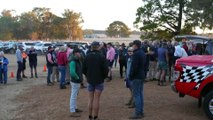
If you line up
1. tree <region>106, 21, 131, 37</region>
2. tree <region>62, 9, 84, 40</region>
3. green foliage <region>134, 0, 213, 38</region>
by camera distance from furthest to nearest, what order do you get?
tree <region>106, 21, 131, 37</region> → tree <region>62, 9, 84, 40</region> → green foliage <region>134, 0, 213, 38</region>

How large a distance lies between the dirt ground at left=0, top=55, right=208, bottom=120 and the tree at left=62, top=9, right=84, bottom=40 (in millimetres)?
73044

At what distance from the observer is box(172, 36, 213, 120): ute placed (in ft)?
27.2

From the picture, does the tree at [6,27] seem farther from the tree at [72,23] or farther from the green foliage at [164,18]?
the green foliage at [164,18]

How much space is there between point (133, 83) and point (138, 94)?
0.29 meters

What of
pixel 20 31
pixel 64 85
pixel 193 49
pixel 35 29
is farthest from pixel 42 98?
pixel 20 31

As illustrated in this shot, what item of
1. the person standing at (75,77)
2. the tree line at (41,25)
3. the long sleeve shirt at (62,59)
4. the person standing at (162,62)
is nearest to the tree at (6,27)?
the tree line at (41,25)

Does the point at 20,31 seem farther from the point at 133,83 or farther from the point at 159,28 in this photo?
the point at 133,83

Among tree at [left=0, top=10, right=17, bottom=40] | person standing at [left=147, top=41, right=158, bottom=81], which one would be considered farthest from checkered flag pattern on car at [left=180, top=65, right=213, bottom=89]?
tree at [left=0, top=10, right=17, bottom=40]

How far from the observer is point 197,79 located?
850 centimetres

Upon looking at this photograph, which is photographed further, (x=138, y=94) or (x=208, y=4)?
(x=208, y=4)

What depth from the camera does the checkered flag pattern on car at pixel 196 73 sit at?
8359 mm

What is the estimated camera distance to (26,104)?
11.1m

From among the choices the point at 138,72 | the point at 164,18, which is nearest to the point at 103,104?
the point at 138,72

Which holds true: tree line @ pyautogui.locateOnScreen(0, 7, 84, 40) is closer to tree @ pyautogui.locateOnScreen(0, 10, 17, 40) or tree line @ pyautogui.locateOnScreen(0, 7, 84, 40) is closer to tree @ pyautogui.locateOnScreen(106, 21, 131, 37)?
tree @ pyautogui.locateOnScreen(0, 10, 17, 40)
